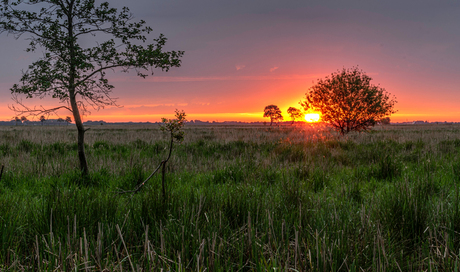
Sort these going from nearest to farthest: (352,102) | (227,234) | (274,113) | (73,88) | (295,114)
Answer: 1. (227,234)
2. (73,88)
3. (352,102)
4. (295,114)
5. (274,113)

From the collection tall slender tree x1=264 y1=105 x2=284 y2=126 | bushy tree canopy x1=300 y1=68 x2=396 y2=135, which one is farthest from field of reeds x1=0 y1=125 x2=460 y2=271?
tall slender tree x1=264 y1=105 x2=284 y2=126

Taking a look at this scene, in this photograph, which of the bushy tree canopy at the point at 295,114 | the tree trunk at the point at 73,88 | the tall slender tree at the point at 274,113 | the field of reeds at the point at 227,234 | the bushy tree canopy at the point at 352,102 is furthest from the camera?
the tall slender tree at the point at 274,113

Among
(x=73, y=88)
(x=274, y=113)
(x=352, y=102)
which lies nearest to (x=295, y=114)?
(x=352, y=102)

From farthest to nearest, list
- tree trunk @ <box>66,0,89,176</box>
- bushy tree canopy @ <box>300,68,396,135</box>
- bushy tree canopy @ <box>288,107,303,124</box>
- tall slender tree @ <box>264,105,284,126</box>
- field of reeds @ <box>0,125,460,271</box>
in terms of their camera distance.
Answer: tall slender tree @ <box>264,105,284,126</box>, bushy tree canopy @ <box>288,107,303,124</box>, bushy tree canopy @ <box>300,68,396,135</box>, tree trunk @ <box>66,0,89,176</box>, field of reeds @ <box>0,125,460,271</box>

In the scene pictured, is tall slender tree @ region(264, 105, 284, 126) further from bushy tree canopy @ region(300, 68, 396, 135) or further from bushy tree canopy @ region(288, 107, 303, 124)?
bushy tree canopy @ region(300, 68, 396, 135)

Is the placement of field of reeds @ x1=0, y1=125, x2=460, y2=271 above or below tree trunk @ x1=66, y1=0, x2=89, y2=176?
below

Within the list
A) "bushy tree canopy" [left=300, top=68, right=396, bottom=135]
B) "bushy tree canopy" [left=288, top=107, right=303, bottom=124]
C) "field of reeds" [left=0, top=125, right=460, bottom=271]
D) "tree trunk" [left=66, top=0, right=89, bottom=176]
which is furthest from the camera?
"bushy tree canopy" [left=288, top=107, right=303, bottom=124]

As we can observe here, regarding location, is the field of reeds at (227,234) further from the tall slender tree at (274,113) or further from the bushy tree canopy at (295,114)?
the tall slender tree at (274,113)

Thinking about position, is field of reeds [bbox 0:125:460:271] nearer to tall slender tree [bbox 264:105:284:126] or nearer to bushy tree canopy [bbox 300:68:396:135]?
bushy tree canopy [bbox 300:68:396:135]

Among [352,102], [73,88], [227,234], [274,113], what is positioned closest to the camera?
[227,234]

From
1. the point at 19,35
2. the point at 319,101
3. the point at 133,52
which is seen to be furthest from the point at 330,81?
the point at 19,35

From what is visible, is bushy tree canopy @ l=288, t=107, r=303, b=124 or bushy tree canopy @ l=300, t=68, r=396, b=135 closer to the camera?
bushy tree canopy @ l=300, t=68, r=396, b=135

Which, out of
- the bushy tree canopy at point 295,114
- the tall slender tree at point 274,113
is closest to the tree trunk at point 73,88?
the bushy tree canopy at point 295,114

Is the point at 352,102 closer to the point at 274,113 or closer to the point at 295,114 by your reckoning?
the point at 295,114
